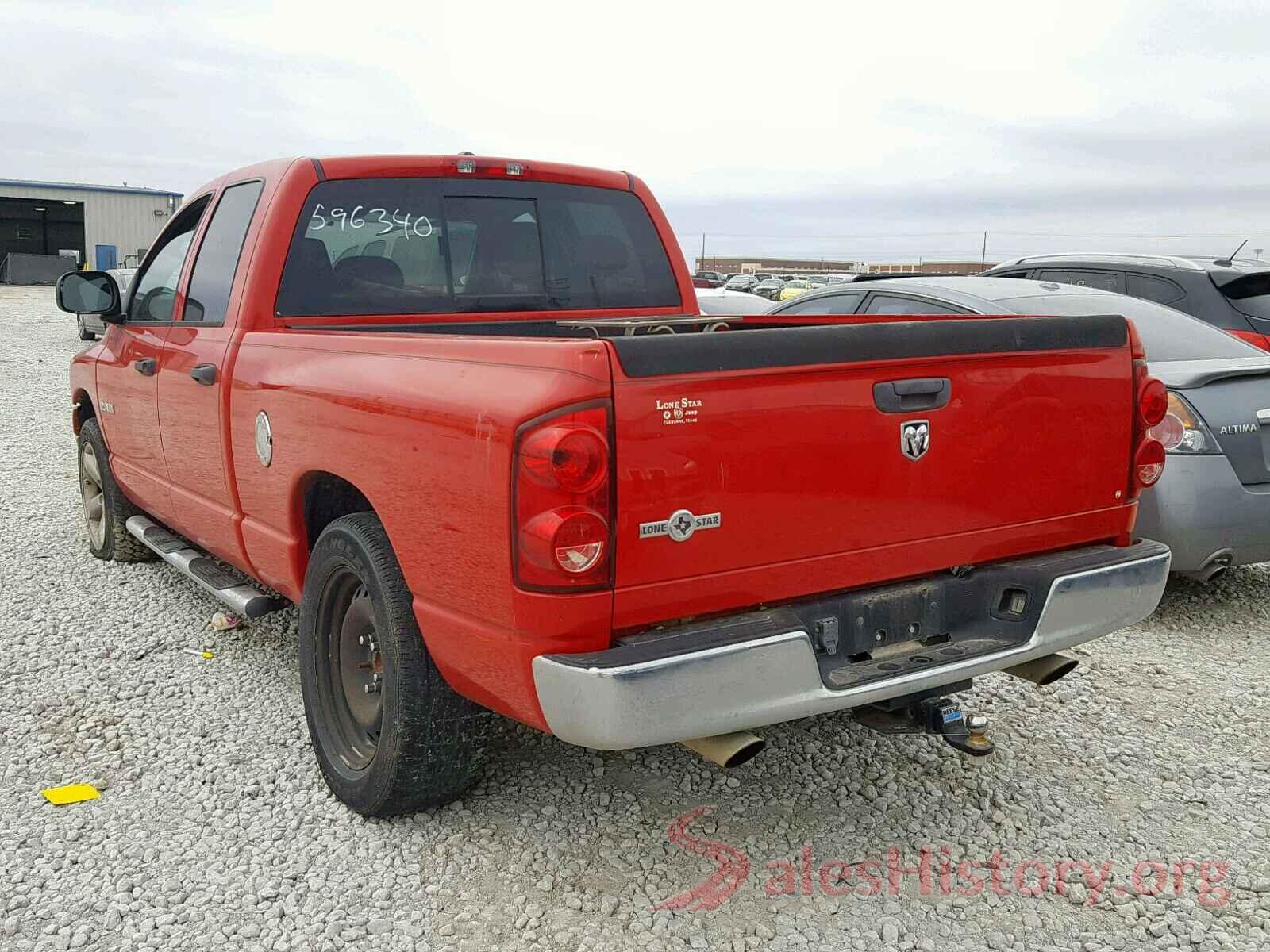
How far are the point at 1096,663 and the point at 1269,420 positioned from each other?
1463 mm

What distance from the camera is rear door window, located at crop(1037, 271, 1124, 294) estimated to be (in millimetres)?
8602

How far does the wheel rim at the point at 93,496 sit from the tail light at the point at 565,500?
4.39 meters

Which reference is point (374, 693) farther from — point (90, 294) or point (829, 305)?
point (829, 305)

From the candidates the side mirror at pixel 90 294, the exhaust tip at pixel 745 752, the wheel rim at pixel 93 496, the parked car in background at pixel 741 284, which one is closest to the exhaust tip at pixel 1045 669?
the exhaust tip at pixel 745 752

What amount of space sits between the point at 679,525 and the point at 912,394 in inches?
30.0

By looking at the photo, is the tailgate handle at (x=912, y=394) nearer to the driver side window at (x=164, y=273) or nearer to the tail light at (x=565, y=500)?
the tail light at (x=565, y=500)

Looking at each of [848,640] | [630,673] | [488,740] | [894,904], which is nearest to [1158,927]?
[894,904]

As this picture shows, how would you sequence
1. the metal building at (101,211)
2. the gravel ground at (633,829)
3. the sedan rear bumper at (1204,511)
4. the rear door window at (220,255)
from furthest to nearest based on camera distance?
Answer: the metal building at (101,211)
the sedan rear bumper at (1204,511)
the rear door window at (220,255)
the gravel ground at (633,829)

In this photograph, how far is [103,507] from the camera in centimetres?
616

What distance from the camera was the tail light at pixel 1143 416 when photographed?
342 cm

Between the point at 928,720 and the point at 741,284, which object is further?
the point at 741,284

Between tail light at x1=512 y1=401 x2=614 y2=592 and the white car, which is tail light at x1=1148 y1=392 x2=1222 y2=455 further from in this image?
the white car

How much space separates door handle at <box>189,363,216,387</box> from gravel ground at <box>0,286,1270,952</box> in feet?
3.97

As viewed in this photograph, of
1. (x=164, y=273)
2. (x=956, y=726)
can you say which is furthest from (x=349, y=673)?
(x=164, y=273)
